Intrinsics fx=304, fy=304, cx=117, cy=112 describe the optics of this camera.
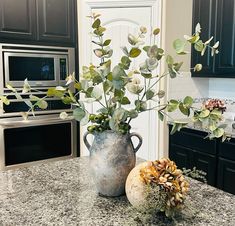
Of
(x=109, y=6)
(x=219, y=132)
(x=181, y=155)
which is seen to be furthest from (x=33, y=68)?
(x=219, y=132)

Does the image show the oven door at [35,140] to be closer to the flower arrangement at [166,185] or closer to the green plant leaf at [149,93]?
the green plant leaf at [149,93]

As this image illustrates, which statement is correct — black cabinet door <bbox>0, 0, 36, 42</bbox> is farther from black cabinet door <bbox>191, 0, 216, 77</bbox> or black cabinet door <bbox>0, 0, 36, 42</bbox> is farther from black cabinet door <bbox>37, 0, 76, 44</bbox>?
black cabinet door <bbox>191, 0, 216, 77</bbox>

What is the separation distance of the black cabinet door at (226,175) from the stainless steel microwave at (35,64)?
166 centimetres

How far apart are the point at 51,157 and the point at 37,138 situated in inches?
9.7

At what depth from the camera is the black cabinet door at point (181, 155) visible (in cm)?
293

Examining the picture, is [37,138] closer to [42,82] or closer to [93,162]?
[42,82]

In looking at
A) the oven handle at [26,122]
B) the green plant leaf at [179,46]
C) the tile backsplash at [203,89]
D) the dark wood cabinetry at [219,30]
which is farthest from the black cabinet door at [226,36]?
the green plant leaf at [179,46]

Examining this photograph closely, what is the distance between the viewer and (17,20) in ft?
8.89

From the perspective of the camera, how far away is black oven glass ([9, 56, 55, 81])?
8.84ft

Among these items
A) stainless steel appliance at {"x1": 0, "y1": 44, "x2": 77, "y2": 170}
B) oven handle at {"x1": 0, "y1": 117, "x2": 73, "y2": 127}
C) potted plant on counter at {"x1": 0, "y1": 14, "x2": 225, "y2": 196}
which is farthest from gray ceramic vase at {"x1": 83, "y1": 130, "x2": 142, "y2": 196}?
oven handle at {"x1": 0, "y1": 117, "x2": 73, "y2": 127}

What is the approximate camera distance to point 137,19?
3139mm

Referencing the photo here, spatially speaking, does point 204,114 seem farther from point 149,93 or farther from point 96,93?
point 96,93

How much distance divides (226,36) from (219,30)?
101 millimetres

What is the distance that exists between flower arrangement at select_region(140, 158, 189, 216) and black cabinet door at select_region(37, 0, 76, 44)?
2.20 metres
